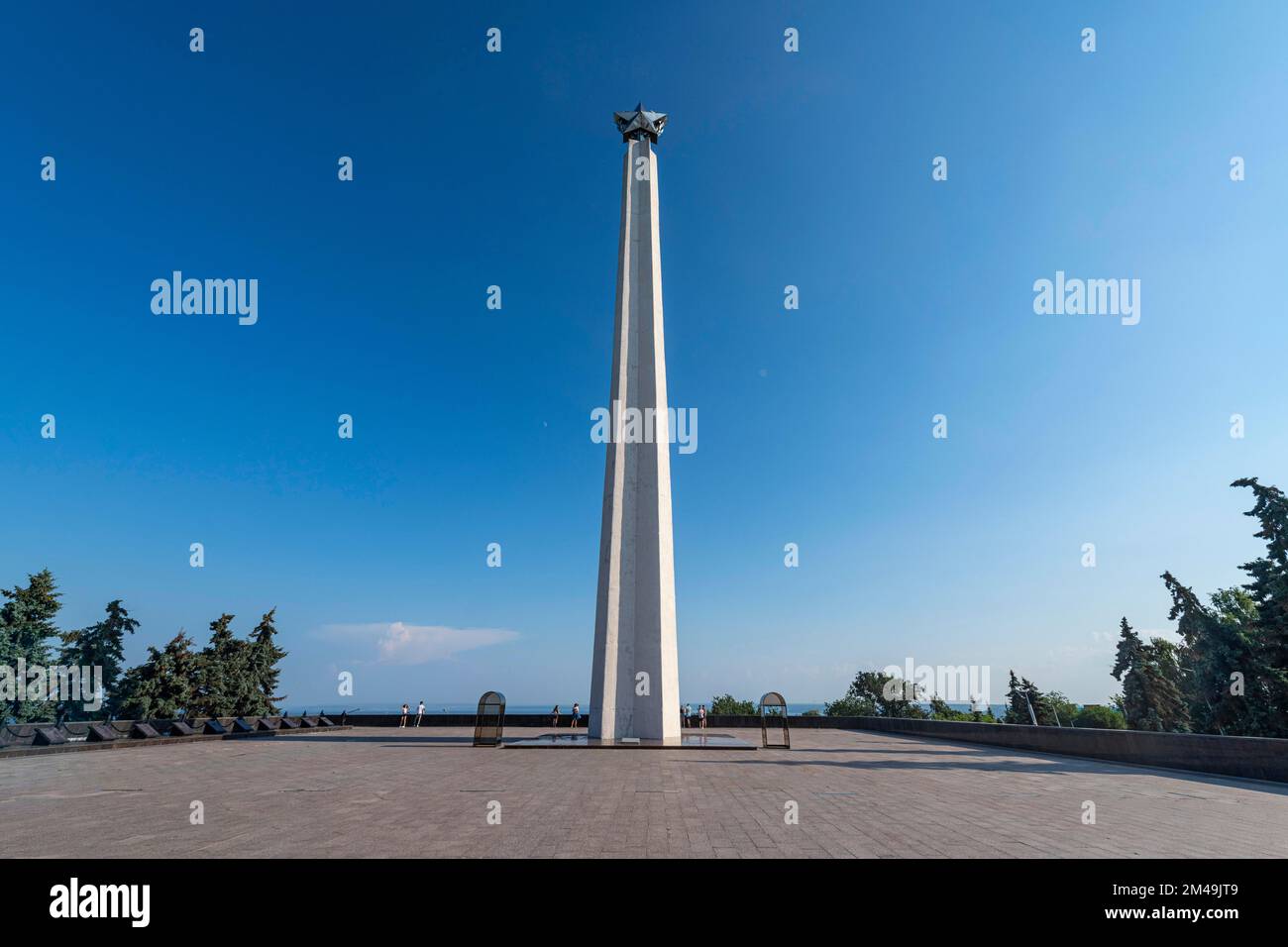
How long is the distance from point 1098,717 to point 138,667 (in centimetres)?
11085

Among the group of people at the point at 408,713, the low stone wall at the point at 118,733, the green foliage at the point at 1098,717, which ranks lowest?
the green foliage at the point at 1098,717

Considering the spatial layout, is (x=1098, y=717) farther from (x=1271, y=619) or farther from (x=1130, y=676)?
(x=1271, y=619)

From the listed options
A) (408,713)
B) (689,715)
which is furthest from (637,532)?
(408,713)

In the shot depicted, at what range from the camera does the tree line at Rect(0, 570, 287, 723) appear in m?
36.2

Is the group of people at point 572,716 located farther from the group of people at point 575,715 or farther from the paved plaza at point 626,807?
the paved plaza at point 626,807

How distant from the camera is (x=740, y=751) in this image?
813 inches

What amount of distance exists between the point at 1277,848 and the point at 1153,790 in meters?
5.71

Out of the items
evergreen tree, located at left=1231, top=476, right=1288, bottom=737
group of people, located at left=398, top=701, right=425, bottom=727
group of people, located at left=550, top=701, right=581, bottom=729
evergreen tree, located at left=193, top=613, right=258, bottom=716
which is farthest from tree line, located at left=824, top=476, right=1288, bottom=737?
evergreen tree, located at left=193, top=613, right=258, bottom=716

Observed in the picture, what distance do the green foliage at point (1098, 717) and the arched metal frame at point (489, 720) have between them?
9363 centimetres

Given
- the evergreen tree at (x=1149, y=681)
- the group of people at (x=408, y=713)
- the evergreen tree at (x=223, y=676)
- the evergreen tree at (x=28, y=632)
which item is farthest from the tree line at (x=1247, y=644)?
the evergreen tree at (x=28, y=632)

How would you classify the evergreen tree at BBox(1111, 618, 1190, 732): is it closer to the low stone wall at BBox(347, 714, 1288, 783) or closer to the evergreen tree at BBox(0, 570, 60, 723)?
the low stone wall at BBox(347, 714, 1288, 783)

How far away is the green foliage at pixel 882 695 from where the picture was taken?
65.4 meters
